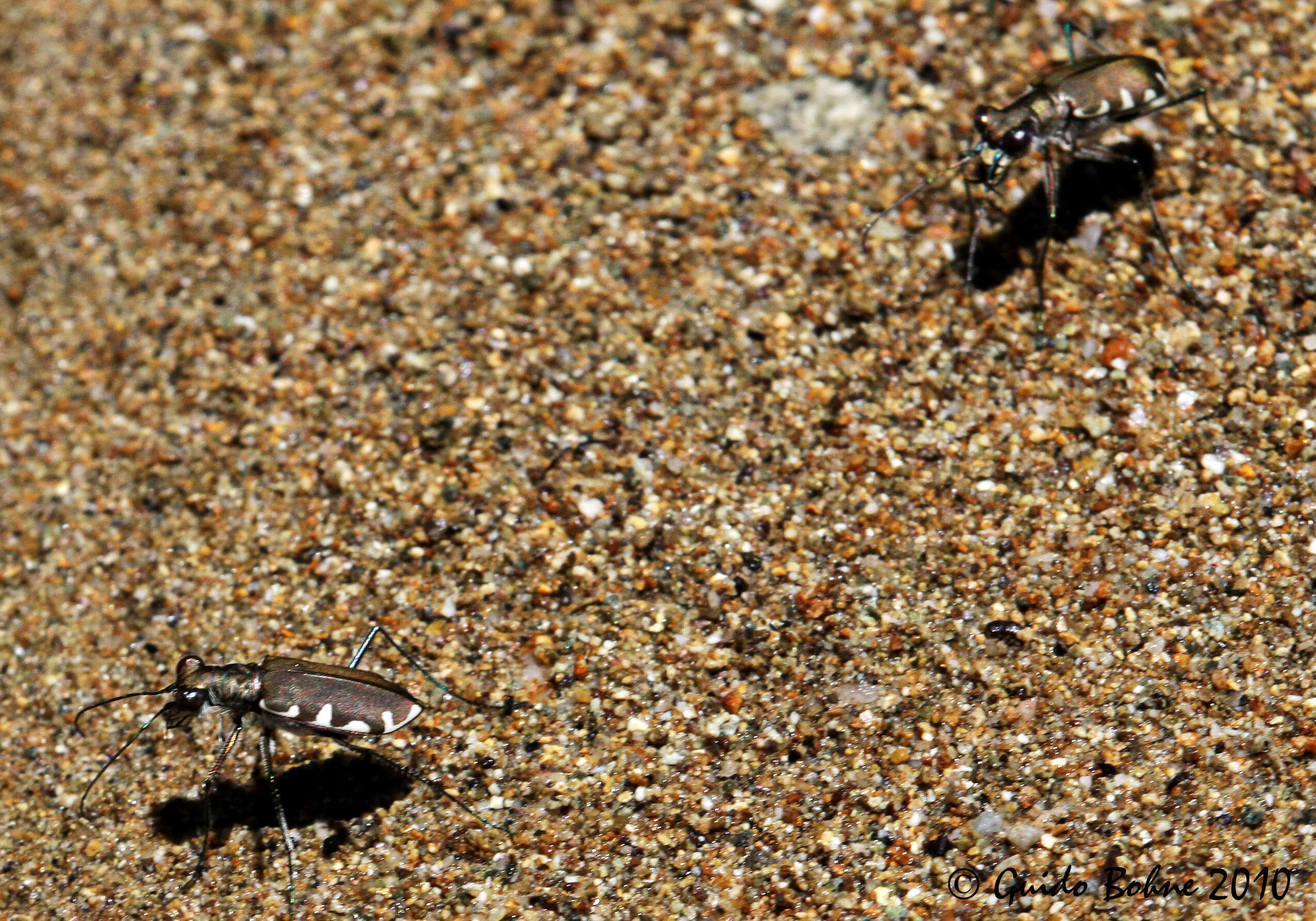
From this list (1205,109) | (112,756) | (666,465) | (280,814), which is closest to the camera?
(280,814)

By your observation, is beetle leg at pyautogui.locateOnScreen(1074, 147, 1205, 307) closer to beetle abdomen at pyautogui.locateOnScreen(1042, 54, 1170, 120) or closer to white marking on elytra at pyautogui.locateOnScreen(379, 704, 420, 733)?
beetle abdomen at pyautogui.locateOnScreen(1042, 54, 1170, 120)

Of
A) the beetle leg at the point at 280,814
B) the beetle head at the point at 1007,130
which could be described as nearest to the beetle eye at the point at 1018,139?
the beetle head at the point at 1007,130

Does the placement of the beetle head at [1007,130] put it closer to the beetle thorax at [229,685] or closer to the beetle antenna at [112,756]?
the beetle thorax at [229,685]

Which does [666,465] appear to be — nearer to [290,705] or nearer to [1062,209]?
[290,705]

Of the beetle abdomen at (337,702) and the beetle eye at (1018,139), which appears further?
the beetle eye at (1018,139)

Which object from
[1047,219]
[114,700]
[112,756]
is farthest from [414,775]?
[1047,219]


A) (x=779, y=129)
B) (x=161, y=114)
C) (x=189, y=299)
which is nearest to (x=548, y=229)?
(x=779, y=129)
